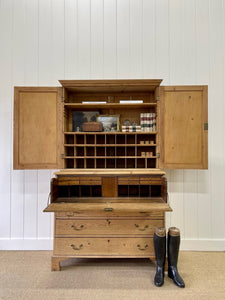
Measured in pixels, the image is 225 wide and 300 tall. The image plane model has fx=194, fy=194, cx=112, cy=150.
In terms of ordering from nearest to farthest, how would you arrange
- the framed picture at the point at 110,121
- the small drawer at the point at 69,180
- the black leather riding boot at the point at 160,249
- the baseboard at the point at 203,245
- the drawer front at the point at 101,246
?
the black leather riding boot at the point at 160,249 < the drawer front at the point at 101,246 < the small drawer at the point at 69,180 < the framed picture at the point at 110,121 < the baseboard at the point at 203,245

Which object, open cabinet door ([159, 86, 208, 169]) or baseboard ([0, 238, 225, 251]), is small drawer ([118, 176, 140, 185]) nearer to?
open cabinet door ([159, 86, 208, 169])

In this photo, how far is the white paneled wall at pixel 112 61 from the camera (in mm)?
2553

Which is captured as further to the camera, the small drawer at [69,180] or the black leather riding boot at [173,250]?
the small drawer at [69,180]

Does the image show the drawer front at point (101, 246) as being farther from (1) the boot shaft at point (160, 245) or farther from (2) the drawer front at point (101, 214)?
(2) the drawer front at point (101, 214)

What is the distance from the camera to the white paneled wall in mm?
2553

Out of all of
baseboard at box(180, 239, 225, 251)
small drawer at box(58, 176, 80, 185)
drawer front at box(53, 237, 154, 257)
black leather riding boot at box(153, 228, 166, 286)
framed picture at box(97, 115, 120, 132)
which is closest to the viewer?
black leather riding boot at box(153, 228, 166, 286)

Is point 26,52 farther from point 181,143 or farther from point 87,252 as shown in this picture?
point 87,252

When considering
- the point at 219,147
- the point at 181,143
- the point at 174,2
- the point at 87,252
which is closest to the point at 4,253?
the point at 87,252

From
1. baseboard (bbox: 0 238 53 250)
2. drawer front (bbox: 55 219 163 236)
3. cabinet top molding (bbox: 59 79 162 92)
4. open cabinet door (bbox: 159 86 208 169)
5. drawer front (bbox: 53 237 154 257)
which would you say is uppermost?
cabinet top molding (bbox: 59 79 162 92)

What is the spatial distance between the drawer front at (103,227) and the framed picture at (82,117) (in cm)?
110

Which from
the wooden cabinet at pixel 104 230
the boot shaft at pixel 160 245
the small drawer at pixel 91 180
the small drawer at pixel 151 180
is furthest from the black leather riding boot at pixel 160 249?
the small drawer at pixel 91 180

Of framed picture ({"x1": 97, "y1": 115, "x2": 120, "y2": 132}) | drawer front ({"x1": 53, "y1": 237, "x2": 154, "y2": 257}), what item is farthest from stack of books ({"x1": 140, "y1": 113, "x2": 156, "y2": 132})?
drawer front ({"x1": 53, "y1": 237, "x2": 154, "y2": 257})

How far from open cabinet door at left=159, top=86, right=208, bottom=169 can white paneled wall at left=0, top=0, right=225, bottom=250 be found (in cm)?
49

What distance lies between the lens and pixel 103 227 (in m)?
2.05
